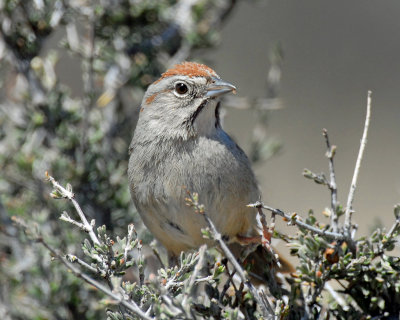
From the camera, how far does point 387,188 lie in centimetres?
Result: 1039

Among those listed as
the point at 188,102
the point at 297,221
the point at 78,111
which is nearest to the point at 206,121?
the point at 188,102

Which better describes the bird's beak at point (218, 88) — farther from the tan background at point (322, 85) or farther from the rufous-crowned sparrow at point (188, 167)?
the tan background at point (322, 85)

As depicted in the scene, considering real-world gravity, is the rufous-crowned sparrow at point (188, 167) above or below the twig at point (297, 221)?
below

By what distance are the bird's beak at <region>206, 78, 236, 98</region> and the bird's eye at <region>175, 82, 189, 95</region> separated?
0.59ft

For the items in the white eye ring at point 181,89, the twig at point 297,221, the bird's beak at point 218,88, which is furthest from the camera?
the white eye ring at point 181,89

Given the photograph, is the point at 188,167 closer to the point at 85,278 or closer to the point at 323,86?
the point at 85,278

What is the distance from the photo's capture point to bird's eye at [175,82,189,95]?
4355 millimetres

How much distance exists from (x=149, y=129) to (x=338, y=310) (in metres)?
1.79

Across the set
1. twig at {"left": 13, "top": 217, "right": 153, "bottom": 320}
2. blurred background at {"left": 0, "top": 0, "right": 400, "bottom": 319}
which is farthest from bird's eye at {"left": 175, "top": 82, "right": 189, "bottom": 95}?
twig at {"left": 13, "top": 217, "right": 153, "bottom": 320}

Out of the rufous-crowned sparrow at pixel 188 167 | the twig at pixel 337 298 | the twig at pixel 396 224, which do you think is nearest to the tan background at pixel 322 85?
the rufous-crowned sparrow at pixel 188 167

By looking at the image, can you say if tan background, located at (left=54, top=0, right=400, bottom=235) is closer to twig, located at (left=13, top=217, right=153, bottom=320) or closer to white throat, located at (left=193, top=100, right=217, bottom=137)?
white throat, located at (left=193, top=100, right=217, bottom=137)

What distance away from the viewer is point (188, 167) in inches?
160

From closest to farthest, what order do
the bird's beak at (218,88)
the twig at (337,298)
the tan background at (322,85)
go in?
the twig at (337,298), the bird's beak at (218,88), the tan background at (322,85)

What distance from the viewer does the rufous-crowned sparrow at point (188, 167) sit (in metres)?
4.02
